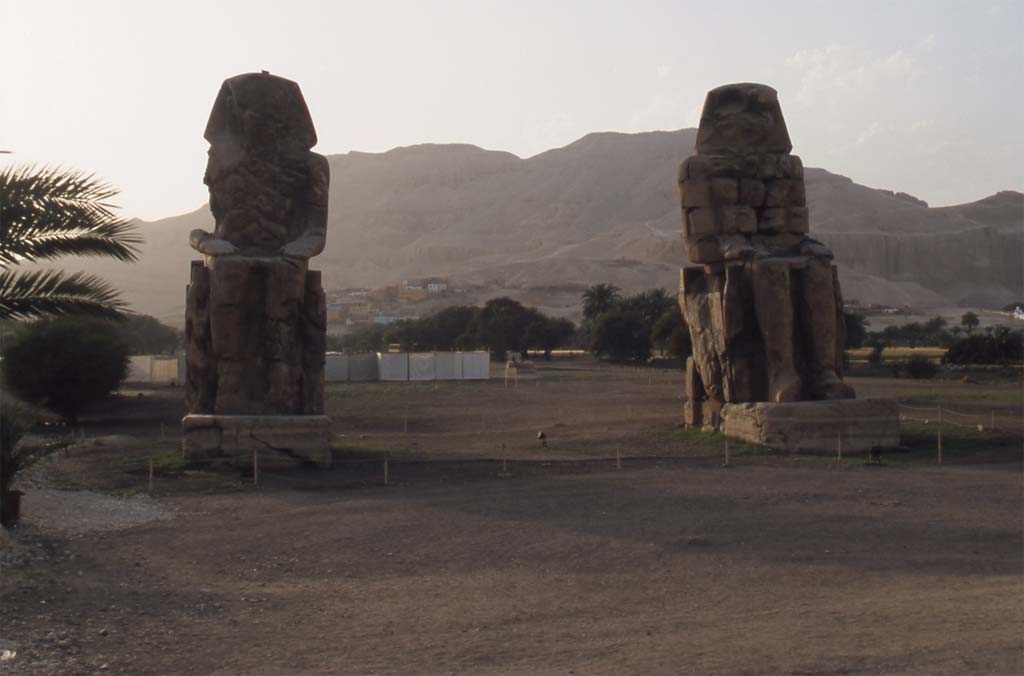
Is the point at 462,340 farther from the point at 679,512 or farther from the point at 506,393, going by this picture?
the point at 679,512

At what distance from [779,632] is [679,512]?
317 cm

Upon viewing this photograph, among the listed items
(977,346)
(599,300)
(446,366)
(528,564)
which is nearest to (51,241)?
(528,564)

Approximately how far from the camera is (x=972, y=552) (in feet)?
23.4

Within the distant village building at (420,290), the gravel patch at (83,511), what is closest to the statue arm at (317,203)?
the gravel patch at (83,511)

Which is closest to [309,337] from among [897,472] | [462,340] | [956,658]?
[897,472]

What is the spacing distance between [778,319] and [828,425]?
114cm

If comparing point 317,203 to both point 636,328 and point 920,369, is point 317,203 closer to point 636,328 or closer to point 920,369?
point 920,369

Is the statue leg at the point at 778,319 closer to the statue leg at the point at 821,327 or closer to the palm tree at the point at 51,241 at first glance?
the statue leg at the point at 821,327

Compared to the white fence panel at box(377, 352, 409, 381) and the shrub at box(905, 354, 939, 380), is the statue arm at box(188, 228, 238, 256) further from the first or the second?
the shrub at box(905, 354, 939, 380)

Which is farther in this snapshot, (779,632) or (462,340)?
(462,340)

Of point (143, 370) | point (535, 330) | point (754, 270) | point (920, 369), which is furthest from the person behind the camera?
point (535, 330)

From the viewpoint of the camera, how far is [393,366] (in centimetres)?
3181

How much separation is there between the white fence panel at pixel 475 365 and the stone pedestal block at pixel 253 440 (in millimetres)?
20773

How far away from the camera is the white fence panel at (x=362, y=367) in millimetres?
32156
